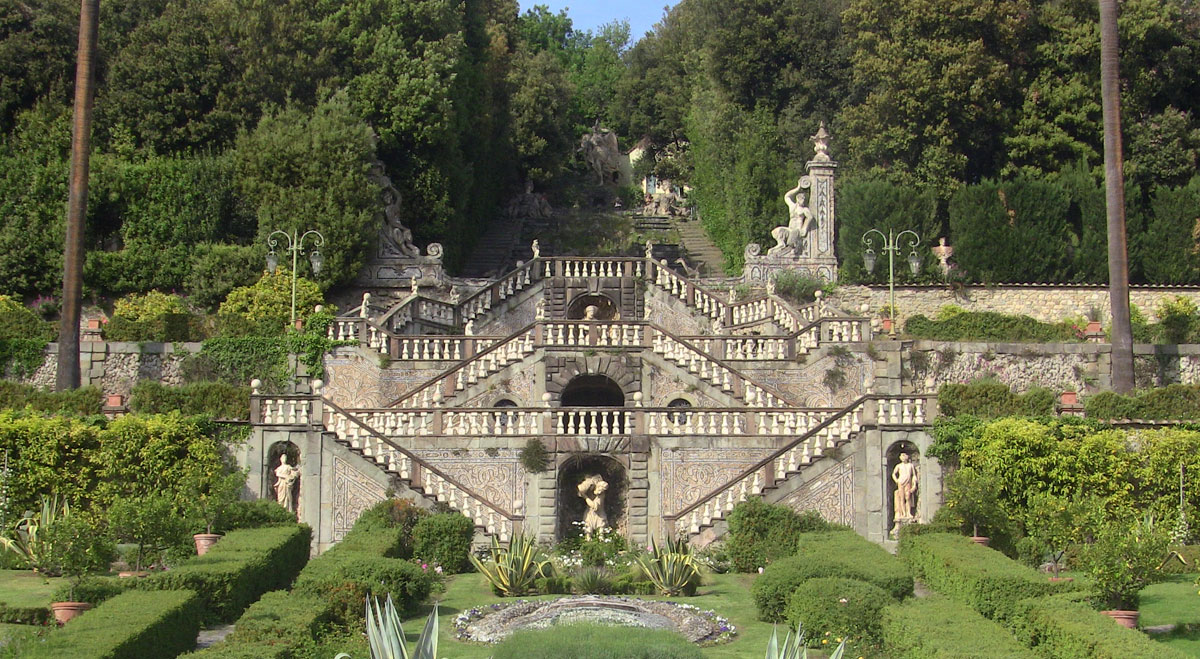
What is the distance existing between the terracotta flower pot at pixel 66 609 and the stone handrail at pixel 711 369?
17.1 m

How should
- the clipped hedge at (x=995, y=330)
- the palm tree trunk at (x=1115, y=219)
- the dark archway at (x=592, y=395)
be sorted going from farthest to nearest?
1. the clipped hedge at (x=995, y=330)
2. the dark archway at (x=592, y=395)
3. the palm tree trunk at (x=1115, y=219)

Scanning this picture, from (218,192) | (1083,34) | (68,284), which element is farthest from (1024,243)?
(68,284)

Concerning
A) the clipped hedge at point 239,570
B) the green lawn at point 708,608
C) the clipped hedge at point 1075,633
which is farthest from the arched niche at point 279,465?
the clipped hedge at point 1075,633

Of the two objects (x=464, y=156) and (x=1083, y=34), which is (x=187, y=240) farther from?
(x=1083, y=34)

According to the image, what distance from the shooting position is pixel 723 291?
1736 inches

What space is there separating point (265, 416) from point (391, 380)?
6.25m

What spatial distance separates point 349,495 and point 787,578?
1056 centimetres

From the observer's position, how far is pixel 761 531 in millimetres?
29281

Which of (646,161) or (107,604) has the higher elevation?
(646,161)

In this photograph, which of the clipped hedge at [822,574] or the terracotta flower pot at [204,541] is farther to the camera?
the terracotta flower pot at [204,541]

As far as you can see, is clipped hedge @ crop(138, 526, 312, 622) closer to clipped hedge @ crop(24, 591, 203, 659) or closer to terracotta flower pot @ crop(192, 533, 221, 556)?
terracotta flower pot @ crop(192, 533, 221, 556)

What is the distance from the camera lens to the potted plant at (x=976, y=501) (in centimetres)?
2734

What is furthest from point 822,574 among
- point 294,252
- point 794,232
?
point 794,232

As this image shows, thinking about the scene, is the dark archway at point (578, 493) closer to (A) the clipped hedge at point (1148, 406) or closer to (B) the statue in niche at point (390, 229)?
(A) the clipped hedge at point (1148, 406)
